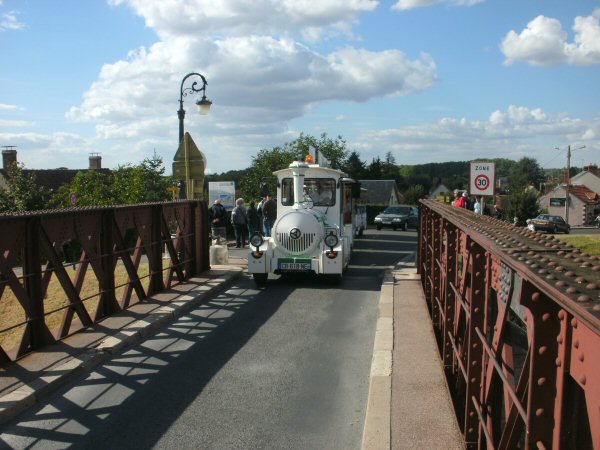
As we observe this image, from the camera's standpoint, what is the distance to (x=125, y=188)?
37.5 meters

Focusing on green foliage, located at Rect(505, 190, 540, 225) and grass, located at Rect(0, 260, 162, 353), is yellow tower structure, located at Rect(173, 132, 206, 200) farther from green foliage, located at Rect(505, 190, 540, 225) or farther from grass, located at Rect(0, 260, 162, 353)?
green foliage, located at Rect(505, 190, 540, 225)

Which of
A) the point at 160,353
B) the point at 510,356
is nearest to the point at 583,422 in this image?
the point at 510,356

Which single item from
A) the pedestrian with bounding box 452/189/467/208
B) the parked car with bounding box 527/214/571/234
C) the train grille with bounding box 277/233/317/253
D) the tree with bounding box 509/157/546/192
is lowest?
A: the parked car with bounding box 527/214/571/234

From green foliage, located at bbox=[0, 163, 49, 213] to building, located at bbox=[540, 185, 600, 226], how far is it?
65609 millimetres

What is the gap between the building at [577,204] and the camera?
3091 inches

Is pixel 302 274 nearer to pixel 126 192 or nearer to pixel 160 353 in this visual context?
pixel 160 353

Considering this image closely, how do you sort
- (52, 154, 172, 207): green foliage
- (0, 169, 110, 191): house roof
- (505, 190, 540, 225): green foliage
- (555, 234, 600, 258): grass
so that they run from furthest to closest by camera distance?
(505, 190, 540, 225): green foliage
(0, 169, 110, 191): house roof
(52, 154, 172, 207): green foliage
(555, 234, 600, 258): grass

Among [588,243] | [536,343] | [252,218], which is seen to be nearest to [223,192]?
[252,218]

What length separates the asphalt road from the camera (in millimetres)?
4871

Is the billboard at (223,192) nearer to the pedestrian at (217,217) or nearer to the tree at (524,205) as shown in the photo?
the pedestrian at (217,217)

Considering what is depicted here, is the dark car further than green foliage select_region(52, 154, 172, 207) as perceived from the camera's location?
No

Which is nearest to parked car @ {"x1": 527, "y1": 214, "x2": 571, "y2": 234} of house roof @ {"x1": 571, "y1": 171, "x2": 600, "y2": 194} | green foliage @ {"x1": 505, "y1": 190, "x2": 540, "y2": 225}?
green foliage @ {"x1": 505, "y1": 190, "x2": 540, "y2": 225}

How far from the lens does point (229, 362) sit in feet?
22.5

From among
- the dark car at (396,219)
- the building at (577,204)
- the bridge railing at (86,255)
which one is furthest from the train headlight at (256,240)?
the building at (577,204)
